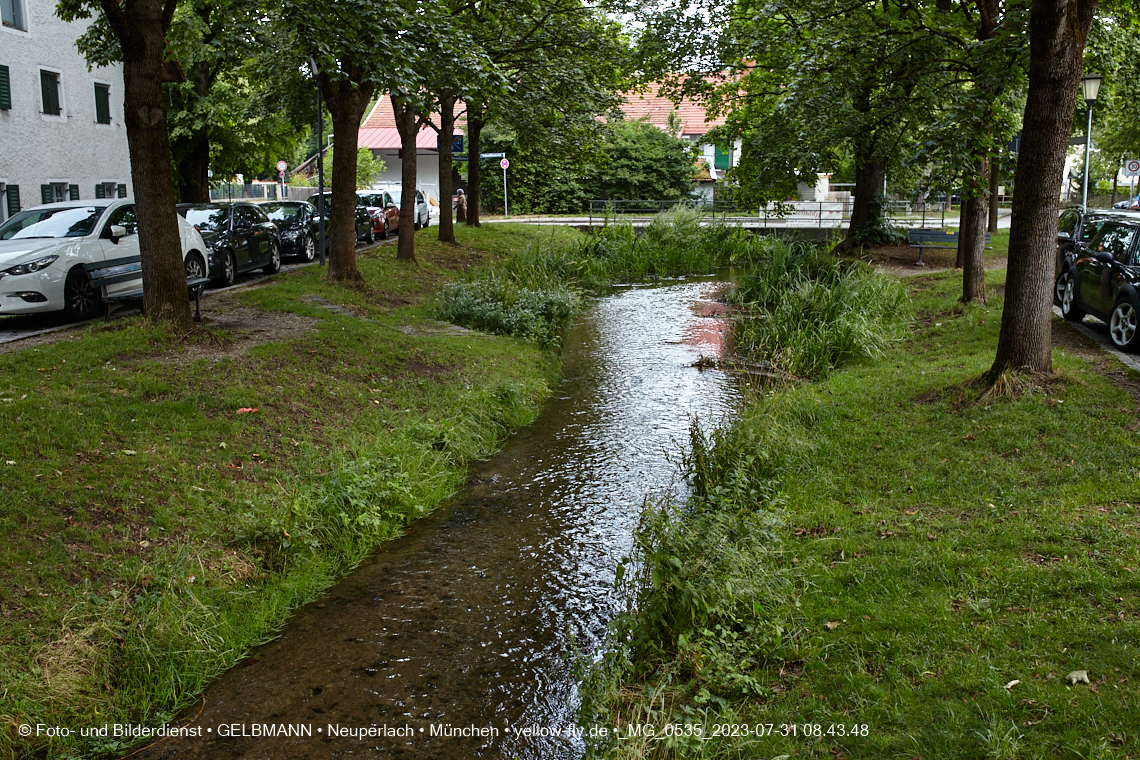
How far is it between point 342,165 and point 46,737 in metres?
13.1

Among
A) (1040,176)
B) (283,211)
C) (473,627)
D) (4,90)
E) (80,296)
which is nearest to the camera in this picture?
(473,627)

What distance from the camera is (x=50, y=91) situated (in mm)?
28078

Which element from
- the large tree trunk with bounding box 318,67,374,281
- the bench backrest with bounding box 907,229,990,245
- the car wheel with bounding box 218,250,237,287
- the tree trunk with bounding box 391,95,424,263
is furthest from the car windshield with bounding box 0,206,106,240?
the bench backrest with bounding box 907,229,990,245

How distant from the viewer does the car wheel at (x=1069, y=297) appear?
1270 centimetres

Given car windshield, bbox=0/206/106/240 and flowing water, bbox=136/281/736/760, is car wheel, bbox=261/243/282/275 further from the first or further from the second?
flowing water, bbox=136/281/736/760

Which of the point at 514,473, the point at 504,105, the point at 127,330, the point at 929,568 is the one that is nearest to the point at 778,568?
the point at 929,568

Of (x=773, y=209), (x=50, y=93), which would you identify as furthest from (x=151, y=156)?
(x=773, y=209)

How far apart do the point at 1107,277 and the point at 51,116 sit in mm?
29042

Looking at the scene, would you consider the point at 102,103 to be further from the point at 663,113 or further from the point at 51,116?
the point at 663,113

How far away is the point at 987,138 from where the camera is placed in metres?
12.3

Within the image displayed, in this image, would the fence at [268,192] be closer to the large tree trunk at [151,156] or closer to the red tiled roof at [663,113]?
the red tiled roof at [663,113]

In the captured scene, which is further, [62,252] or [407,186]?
[407,186]

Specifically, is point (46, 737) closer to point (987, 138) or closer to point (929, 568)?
point (929, 568)

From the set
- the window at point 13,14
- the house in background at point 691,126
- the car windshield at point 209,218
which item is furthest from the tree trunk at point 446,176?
the house in background at point 691,126
